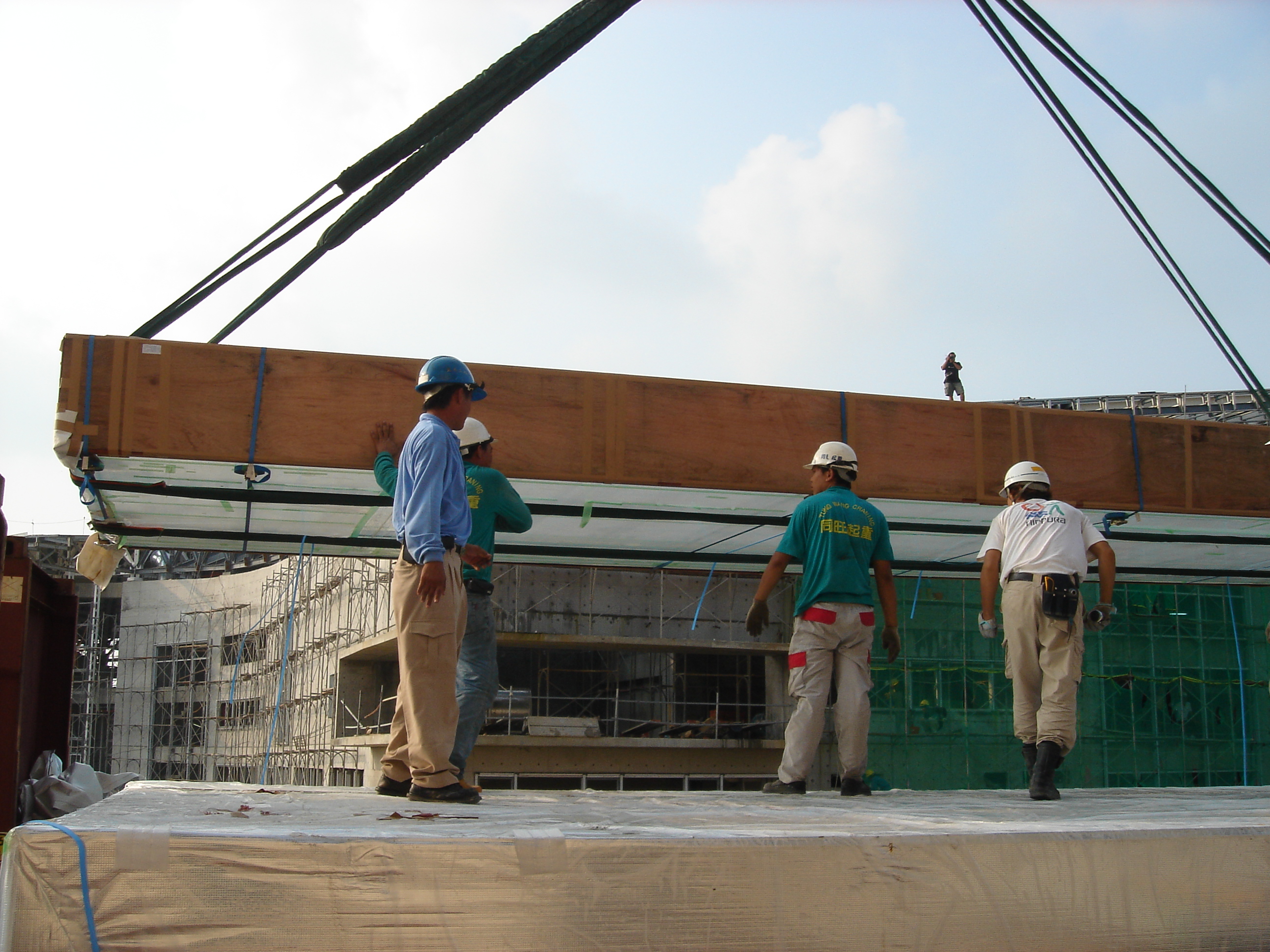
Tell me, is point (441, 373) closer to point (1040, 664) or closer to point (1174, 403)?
point (1040, 664)

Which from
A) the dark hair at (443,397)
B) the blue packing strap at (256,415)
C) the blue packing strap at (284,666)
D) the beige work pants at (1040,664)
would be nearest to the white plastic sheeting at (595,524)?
the blue packing strap at (284,666)

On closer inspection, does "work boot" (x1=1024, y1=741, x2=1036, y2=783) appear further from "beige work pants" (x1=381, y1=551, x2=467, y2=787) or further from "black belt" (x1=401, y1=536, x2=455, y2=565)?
"black belt" (x1=401, y1=536, x2=455, y2=565)

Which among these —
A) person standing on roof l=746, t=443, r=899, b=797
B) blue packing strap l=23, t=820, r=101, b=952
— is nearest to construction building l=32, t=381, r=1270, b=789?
Result: person standing on roof l=746, t=443, r=899, b=797

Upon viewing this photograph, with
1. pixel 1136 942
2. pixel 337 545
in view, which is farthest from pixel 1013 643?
pixel 337 545

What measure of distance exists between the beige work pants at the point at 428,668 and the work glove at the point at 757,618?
1.72 meters

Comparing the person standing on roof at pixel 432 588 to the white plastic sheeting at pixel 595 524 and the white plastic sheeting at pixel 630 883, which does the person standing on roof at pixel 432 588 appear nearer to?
the white plastic sheeting at pixel 630 883

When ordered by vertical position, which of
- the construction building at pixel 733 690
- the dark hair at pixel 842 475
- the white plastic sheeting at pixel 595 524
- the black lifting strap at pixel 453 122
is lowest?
the construction building at pixel 733 690

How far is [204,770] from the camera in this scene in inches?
1921

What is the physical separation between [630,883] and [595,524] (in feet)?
13.6

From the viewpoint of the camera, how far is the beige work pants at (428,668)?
12.1 ft

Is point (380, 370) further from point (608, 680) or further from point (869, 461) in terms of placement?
point (608, 680)

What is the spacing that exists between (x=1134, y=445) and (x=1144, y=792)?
2008mm

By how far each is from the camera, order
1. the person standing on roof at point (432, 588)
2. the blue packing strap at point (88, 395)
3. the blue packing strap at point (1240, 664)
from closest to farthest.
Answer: the person standing on roof at point (432, 588)
the blue packing strap at point (88, 395)
the blue packing strap at point (1240, 664)

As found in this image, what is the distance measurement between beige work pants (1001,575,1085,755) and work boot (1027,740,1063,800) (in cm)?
4
